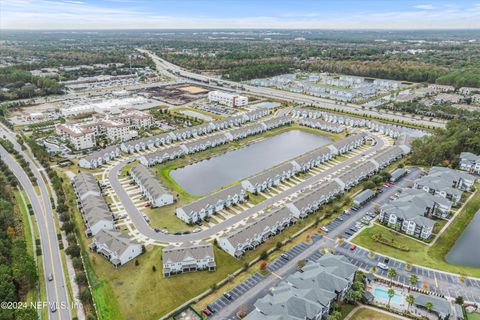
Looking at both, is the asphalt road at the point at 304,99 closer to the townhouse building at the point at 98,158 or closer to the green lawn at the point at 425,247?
the green lawn at the point at 425,247

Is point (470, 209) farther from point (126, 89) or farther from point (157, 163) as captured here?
point (126, 89)

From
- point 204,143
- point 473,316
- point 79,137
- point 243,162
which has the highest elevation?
point 79,137


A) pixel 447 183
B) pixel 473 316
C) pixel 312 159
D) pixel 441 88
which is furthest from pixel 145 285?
pixel 441 88

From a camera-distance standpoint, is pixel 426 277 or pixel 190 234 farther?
pixel 190 234

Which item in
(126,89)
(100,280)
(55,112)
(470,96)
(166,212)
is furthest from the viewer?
(126,89)

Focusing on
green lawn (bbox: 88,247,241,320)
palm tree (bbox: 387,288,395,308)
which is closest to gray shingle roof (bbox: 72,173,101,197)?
green lawn (bbox: 88,247,241,320)

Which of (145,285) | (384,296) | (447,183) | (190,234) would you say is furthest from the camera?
(447,183)

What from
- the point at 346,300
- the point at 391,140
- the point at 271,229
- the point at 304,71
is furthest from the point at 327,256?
the point at 304,71

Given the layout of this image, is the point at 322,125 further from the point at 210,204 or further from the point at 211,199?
the point at 210,204
